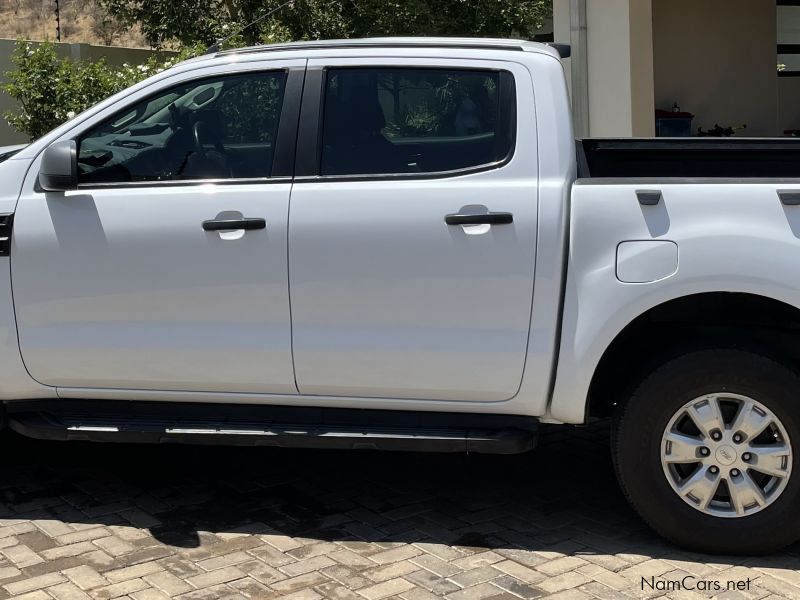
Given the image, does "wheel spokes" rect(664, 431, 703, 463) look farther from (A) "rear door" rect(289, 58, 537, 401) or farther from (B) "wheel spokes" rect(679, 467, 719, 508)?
(A) "rear door" rect(289, 58, 537, 401)

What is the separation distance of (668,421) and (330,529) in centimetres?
145

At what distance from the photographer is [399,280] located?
4.31 meters

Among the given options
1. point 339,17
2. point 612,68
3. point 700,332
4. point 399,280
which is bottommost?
point 700,332

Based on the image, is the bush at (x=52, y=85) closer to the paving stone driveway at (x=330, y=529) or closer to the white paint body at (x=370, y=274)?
the paving stone driveway at (x=330, y=529)

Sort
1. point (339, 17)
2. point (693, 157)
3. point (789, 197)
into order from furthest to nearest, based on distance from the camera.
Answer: point (339, 17) < point (693, 157) < point (789, 197)

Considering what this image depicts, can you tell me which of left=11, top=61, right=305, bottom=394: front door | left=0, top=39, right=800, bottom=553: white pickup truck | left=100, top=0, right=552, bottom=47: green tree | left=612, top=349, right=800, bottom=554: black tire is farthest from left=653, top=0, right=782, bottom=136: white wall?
left=612, top=349, right=800, bottom=554: black tire

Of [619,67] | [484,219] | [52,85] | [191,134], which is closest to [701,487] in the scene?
[484,219]

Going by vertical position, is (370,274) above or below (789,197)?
below

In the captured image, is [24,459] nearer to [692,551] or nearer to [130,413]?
[130,413]

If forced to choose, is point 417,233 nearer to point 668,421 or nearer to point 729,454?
point 668,421

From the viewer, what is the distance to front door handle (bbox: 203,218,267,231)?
4.41 meters

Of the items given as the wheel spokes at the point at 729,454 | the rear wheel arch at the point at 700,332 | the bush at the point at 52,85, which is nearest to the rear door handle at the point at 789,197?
the rear wheel arch at the point at 700,332

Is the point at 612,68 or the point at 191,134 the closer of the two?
the point at 191,134

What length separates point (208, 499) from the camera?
4.94 metres
